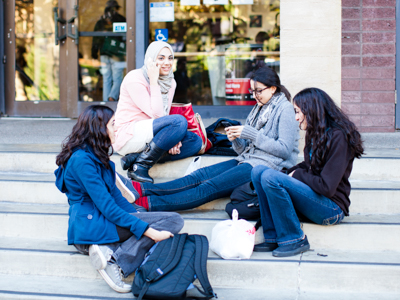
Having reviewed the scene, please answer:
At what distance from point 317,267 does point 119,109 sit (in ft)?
6.97

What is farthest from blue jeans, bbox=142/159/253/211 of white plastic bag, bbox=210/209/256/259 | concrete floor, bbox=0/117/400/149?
concrete floor, bbox=0/117/400/149

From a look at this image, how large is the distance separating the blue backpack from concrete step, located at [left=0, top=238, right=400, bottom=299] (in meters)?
0.28

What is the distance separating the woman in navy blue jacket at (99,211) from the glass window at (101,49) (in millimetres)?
3757

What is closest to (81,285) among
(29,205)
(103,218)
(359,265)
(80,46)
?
(103,218)

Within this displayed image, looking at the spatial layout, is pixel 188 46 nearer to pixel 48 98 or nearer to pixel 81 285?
pixel 48 98

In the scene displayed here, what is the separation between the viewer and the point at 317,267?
3074mm

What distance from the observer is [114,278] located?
2998 millimetres

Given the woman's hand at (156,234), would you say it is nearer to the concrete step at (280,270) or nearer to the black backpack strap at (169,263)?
the black backpack strap at (169,263)

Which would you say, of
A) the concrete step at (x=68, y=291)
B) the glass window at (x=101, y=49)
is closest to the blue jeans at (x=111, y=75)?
the glass window at (x=101, y=49)

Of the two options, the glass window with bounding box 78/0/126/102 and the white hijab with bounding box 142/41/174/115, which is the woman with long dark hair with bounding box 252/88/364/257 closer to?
the white hijab with bounding box 142/41/174/115

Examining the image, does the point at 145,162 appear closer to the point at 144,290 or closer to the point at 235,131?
the point at 235,131

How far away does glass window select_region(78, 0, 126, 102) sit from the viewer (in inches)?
258

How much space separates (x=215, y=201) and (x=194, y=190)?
0.26m

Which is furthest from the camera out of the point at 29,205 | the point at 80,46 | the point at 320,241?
the point at 80,46
